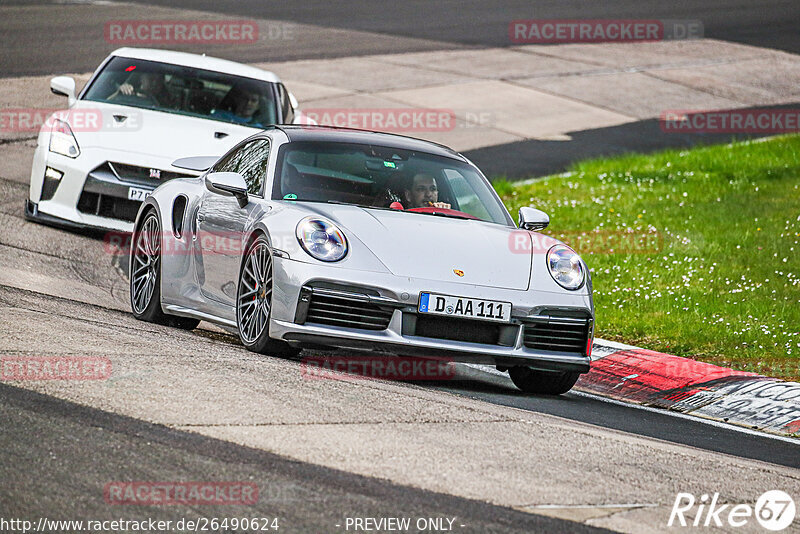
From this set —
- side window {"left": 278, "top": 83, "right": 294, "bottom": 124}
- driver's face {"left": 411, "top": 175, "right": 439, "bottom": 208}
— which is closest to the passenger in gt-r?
side window {"left": 278, "top": 83, "right": 294, "bottom": 124}

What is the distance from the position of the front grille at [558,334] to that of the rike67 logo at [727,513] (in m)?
2.15

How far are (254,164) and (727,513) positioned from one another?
4395 mm

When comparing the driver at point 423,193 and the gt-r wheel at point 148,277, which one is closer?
the driver at point 423,193

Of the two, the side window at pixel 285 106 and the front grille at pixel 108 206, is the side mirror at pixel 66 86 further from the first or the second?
the side window at pixel 285 106

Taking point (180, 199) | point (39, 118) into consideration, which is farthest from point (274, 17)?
point (180, 199)

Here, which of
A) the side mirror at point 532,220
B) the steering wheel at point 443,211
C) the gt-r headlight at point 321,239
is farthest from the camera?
the side mirror at point 532,220

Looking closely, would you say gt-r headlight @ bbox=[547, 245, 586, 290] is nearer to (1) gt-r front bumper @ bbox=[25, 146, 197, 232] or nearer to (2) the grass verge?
(2) the grass verge

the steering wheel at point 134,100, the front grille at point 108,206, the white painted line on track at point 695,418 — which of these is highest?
the steering wheel at point 134,100

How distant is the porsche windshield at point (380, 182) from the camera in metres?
8.08

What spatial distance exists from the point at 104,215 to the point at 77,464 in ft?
22.2

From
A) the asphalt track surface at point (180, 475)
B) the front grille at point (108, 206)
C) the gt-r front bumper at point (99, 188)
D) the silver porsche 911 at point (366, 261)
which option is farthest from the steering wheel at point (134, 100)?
the asphalt track surface at point (180, 475)

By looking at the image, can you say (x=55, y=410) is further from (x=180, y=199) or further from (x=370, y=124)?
(x=370, y=124)

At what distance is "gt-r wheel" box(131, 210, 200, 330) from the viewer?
349 inches

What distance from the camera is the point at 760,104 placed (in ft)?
78.3
